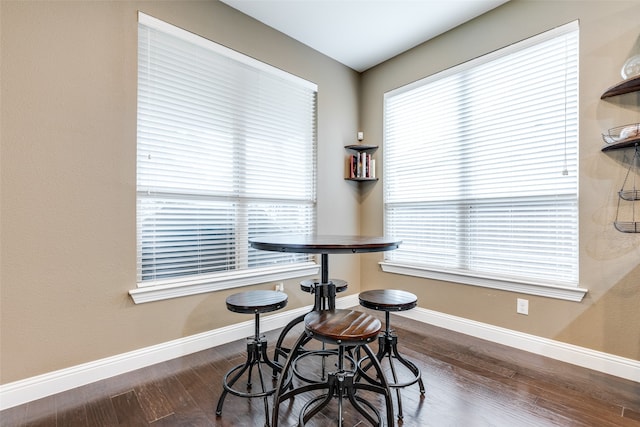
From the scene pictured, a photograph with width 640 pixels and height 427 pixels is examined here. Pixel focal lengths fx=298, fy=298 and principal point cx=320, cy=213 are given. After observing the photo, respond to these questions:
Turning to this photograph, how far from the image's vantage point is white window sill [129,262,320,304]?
2.08m

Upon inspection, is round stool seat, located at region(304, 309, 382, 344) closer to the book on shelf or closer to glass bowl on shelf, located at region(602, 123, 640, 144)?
glass bowl on shelf, located at region(602, 123, 640, 144)

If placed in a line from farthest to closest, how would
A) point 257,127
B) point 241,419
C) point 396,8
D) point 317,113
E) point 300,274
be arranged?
point 317,113 < point 300,274 < point 257,127 < point 396,8 < point 241,419

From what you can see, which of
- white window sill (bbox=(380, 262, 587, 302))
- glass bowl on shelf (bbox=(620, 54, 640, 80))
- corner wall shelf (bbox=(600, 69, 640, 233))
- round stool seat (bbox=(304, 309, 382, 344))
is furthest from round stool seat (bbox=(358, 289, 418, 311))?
glass bowl on shelf (bbox=(620, 54, 640, 80))

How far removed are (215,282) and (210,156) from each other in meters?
1.03

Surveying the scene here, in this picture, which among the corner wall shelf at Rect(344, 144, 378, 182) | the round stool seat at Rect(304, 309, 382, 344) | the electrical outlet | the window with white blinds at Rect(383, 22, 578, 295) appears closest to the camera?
the round stool seat at Rect(304, 309, 382, 344)

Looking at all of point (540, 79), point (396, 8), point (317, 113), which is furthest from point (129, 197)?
point (540, 79)

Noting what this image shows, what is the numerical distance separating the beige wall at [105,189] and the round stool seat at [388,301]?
1196 millimetres

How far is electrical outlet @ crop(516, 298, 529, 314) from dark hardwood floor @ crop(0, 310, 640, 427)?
33cm

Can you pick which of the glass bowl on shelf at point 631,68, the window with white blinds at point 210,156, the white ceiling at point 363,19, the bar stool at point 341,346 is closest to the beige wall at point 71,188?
the window with white blinds at point 210,156

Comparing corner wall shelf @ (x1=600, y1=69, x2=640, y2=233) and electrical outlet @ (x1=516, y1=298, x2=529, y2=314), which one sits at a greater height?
corner wall shelf @ (x1=600, y1=69, x2=640, y2=233)

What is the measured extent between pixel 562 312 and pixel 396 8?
2.74m

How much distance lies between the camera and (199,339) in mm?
2322

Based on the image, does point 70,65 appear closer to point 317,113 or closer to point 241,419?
point 317,113

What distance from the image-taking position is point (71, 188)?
182 centimetres
